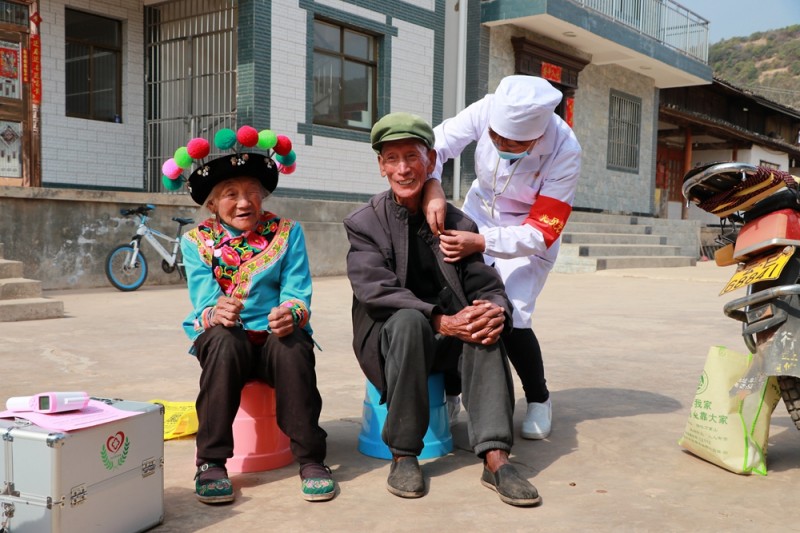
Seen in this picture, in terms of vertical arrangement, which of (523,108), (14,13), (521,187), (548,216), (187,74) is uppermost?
(14,13)

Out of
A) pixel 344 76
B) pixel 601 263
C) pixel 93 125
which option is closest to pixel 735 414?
pixel 344 76

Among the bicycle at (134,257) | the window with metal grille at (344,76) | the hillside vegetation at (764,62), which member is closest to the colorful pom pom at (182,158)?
the bicycle at (134,257)

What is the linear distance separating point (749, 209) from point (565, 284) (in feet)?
26.9

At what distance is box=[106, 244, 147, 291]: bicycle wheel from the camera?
8812 millimetres

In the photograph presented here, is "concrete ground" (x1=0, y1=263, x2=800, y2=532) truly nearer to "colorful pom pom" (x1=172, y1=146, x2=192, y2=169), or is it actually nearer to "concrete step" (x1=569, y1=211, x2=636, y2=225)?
"colorful pom pom" (x1=172, y1=146, x2=192, y2=169)

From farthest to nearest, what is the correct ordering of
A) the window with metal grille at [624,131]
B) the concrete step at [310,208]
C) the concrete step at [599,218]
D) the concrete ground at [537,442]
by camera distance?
the window with metal grille at [624,131]
the concrete step at [599,218]
the concrete step at [310,208]
the concrete ground at [537,442]

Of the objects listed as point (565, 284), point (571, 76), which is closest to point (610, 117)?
point (571, 76)

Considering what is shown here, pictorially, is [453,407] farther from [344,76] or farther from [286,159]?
[344,76]

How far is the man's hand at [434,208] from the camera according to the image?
281 cm

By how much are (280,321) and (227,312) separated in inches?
7.0

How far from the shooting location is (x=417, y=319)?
2.64m

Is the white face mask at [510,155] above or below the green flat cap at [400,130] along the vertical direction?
below

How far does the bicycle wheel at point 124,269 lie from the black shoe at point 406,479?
6.96m

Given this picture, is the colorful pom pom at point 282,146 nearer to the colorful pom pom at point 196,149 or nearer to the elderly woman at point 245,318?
the elderly woman at point 245,318
